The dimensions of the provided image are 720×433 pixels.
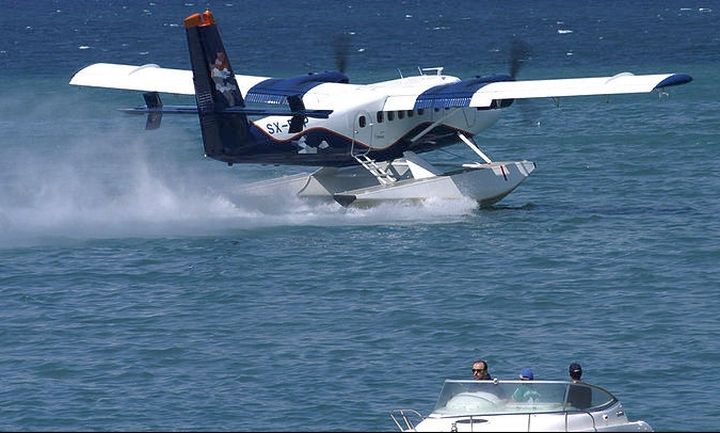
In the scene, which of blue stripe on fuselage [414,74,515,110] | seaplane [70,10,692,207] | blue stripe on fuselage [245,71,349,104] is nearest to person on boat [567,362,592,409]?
seaplane [70,10,692,207]

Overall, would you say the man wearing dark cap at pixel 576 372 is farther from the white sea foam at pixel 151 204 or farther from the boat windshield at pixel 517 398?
the white sea foam at pixel 151 204

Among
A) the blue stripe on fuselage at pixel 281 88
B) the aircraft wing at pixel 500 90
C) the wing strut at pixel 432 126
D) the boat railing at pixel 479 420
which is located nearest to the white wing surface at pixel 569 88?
the aircraft wing at pixel 500 90

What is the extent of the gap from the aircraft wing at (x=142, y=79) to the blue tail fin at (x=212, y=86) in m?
6.50

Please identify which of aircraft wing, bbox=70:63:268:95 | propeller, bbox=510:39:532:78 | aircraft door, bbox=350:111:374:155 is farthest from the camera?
aircraft wing, bbox=70:63:268:95

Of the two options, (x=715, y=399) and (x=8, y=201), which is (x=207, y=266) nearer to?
(x=8, y=201)

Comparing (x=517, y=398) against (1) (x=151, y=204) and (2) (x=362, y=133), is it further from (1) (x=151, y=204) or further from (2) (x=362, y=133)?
(1) (x=151, y=204)

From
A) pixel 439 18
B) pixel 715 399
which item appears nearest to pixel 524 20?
pixel 439 18

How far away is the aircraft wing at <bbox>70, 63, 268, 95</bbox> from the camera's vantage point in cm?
4816

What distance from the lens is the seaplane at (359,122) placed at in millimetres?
40562

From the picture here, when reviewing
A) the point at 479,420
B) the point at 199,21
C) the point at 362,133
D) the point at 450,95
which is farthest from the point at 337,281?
the point at 479,420

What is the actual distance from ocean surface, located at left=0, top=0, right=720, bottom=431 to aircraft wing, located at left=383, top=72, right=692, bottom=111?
115 inches

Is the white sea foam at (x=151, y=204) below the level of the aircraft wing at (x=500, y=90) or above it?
below

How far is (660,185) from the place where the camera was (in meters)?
49.4

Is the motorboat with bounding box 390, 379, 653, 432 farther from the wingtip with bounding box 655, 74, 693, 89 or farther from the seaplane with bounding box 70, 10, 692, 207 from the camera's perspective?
the wingtip with bounding box 655, 74, 693, 89
